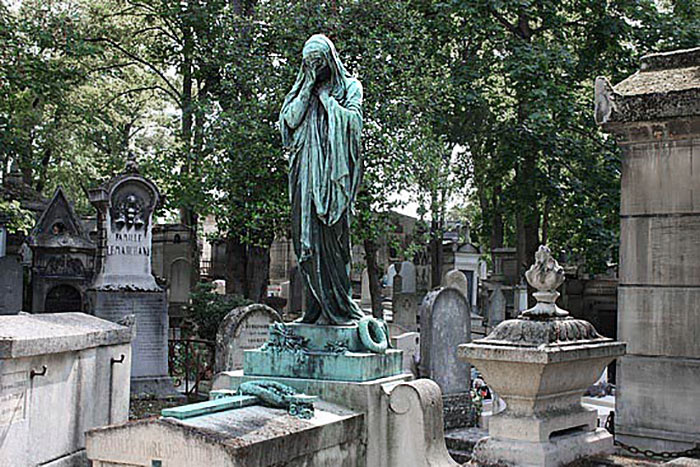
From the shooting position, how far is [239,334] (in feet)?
40.7

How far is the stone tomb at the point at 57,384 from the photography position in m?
6.26

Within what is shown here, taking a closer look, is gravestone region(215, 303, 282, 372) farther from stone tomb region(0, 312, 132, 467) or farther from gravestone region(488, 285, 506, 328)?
gravestone region(488, 285, 506, 328)

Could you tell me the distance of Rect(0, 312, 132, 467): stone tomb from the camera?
6258 mm

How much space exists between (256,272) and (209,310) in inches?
120

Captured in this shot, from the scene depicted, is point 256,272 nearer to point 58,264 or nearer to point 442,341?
point 58,264

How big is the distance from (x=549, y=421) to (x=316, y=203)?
2.19m

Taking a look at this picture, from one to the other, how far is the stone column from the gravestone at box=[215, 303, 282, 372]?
5.49 meters

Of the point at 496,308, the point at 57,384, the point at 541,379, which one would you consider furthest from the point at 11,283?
the point at 541,379

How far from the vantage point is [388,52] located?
15.6m

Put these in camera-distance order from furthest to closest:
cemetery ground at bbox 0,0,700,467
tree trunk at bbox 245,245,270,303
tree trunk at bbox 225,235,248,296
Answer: tree trunk at bbox 225,235,248,296 → tree trunk at bbox 245,245,270,303 → cemetery ground at bbox 0,0,700,467

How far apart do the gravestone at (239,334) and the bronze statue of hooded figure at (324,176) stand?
6.26 metres

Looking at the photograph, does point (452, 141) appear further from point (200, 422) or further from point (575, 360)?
point (200, 422)

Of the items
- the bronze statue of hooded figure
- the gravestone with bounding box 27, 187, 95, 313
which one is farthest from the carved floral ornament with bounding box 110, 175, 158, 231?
the bronze statue of hooded figure

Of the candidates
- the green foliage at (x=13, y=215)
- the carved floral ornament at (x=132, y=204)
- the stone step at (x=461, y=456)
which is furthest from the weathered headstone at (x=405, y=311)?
the stone step at (x=461, y=456)
